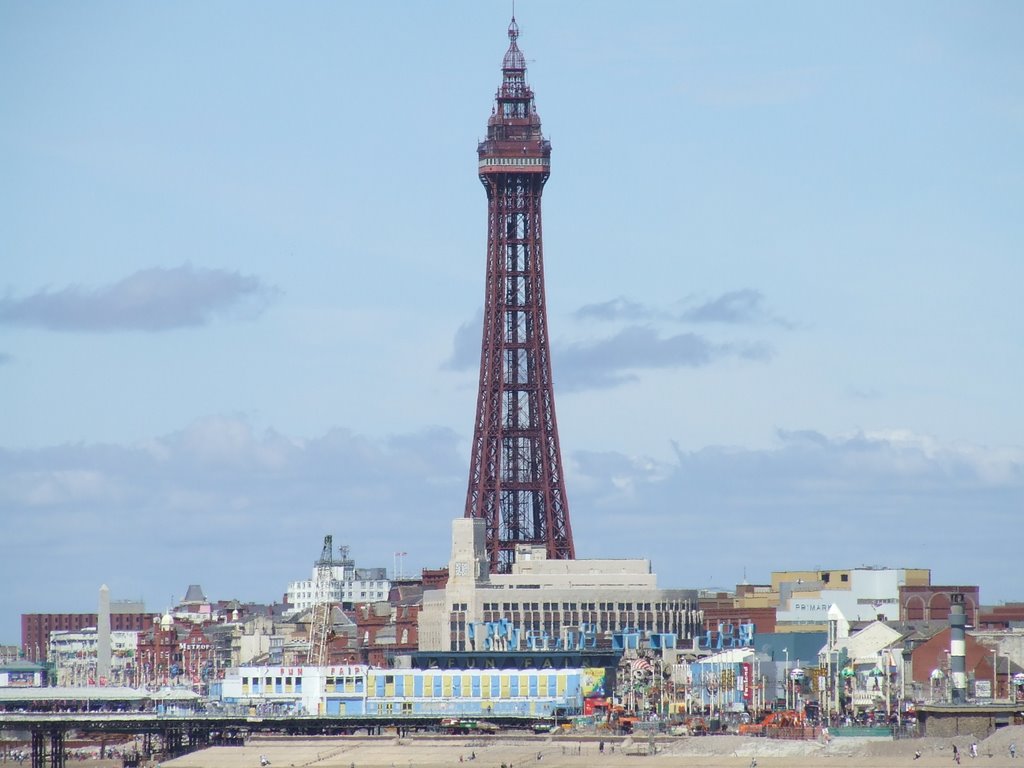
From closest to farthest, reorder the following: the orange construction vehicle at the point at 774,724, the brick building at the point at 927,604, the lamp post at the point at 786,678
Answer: the orange construction vehicle at the point at 774,724, the lamp post at the point at 786,678, the brick building at the point at 927,604

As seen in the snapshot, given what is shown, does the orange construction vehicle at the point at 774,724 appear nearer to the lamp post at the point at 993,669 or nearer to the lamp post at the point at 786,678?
the lamp post at the point at 993,669

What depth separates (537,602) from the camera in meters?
153

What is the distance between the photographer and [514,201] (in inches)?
6063

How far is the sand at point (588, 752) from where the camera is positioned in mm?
92312

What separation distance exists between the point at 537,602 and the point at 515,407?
454 inches

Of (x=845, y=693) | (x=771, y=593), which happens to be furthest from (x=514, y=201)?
(x=845, y=693)

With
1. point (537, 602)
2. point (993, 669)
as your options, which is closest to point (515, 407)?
point (537, 602)

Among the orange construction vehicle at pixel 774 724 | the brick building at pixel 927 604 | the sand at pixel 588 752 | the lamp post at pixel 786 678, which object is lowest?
the sand at pixel 588 752

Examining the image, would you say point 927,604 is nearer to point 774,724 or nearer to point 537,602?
point 537,602

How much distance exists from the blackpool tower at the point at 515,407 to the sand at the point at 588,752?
3304 cm

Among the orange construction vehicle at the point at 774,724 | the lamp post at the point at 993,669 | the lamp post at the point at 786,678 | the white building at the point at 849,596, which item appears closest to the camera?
the orange construction vehicle at the point at 774,724

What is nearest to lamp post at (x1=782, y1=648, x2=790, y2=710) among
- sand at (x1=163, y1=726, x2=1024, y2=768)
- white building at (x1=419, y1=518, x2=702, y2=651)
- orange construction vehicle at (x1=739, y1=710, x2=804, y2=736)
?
orange construction vehicle at (x1=739, y1=710, x2=804, y2=736)

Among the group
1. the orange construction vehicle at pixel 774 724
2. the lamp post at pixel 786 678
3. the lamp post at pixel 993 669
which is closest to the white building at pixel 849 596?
the lamp post at pixel 786 678

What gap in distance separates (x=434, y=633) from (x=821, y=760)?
6380 centimetres
